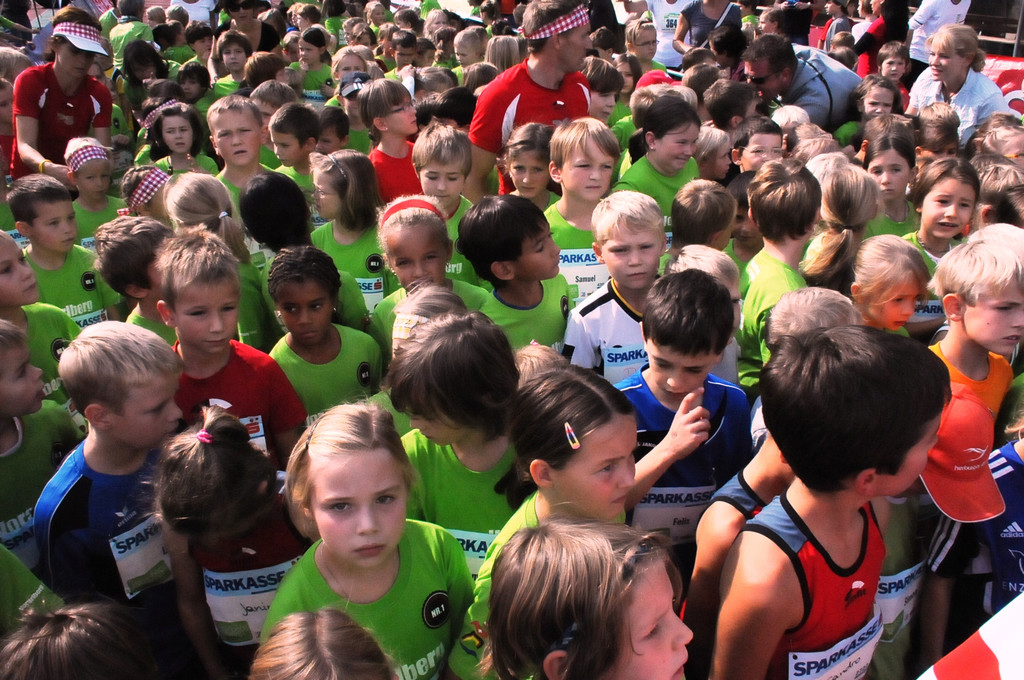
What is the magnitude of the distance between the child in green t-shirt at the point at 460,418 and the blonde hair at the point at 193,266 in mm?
1001

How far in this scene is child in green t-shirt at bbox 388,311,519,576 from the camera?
2422mm

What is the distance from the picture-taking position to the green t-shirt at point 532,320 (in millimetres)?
3516

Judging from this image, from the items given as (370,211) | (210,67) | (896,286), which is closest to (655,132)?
(370,211)

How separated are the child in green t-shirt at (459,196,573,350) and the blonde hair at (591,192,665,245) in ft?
0.80

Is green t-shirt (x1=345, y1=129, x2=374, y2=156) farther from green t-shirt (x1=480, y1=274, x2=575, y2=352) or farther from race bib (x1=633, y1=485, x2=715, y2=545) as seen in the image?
race bib (x1=633, y1=485, x2=715, y2=545)

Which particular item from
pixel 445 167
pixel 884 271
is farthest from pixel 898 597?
pixel 445 167

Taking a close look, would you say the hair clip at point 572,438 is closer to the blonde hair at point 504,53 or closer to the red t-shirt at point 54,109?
the red t-shirt at point 54,109

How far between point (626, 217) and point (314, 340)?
1.39 metres

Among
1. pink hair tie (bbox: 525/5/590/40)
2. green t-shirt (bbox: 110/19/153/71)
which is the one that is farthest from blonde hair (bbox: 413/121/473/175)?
green t-shirt (bbox: 110/19/153/71)

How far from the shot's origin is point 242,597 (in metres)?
2.51

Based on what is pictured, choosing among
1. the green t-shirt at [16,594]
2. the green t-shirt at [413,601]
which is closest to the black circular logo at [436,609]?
the green t-shirt at [413,601]

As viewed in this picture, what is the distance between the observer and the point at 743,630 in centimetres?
190

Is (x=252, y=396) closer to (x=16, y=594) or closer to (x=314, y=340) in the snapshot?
(x=314, y=340)

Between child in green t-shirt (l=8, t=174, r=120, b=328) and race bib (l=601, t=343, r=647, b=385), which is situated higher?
child in green t-shirt (l=8, t=174, r=120, b=328)
